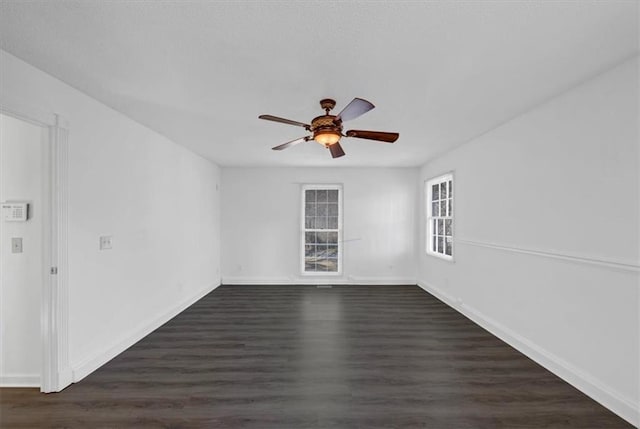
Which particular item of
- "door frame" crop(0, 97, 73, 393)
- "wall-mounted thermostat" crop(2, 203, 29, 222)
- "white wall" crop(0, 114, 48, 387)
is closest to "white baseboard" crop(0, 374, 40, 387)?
"white wall" crop(0, 114, 48, 387)

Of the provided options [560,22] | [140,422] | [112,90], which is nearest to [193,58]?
[112,90]

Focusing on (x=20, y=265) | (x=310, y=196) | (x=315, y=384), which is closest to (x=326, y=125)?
(x=315, y=384)

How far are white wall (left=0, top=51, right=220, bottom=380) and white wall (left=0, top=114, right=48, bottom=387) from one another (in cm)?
25

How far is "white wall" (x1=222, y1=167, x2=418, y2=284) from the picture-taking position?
5.93 m

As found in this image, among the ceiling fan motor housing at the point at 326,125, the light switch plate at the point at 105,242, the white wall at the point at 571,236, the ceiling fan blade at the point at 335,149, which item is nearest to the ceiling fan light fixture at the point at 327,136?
the ceiling fan motor housing at the point at 326,125

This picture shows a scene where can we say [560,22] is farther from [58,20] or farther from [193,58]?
[58,20]

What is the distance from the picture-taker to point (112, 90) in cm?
244

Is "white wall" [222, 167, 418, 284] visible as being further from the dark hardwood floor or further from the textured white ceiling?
the textured white ceiling

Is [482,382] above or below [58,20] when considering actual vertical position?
below

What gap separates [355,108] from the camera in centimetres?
206

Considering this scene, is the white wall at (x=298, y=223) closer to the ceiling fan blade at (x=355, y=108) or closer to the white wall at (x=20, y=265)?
the white wall at (x=20, y=265)

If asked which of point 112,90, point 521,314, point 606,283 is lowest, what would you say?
point 521,314

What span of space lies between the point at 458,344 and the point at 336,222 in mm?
3344

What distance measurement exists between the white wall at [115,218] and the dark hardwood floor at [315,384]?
340 millimetres
